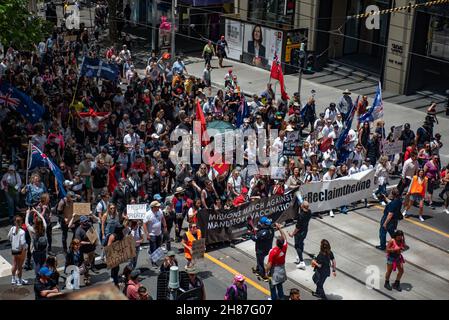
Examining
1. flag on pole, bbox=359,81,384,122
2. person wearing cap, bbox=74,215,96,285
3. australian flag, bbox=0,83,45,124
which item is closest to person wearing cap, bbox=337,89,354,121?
flag on pole, bbox=359,81,384,122

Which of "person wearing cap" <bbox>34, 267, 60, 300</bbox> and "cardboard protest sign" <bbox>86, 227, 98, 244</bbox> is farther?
"cardboard protest sign" <bbox>86, 227, 98, 244</bbox>

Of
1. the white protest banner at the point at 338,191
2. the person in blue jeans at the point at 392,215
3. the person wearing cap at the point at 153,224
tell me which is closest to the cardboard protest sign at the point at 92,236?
the person wearing cap at the point at 153,224

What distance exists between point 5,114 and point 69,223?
672cm

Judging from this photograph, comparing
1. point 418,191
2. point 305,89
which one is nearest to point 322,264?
point 418,191

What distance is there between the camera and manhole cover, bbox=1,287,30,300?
13451 mm

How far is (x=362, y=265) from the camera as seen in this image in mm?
15312

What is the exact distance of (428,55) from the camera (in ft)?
97.4

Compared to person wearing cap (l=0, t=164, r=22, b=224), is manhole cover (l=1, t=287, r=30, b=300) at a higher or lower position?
lower

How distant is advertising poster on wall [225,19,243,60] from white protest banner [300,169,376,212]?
17.3 meters

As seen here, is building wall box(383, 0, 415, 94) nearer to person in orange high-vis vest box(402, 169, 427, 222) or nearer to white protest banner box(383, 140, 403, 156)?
white protest banner box(383, 140, 403, 156)

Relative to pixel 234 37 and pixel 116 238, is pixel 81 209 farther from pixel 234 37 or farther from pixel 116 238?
pixel 234 37

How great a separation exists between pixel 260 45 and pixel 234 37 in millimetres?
1985

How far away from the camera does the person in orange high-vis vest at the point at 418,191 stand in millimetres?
18016
